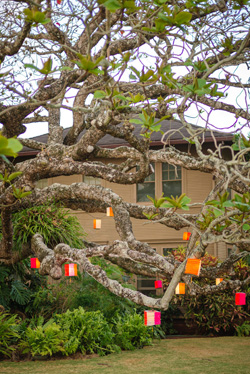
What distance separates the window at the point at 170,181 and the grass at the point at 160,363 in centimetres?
577

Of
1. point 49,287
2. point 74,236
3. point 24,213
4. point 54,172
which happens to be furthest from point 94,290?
point 54,172

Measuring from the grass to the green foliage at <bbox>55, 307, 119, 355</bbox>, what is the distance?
276 mm

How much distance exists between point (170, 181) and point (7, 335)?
26.8 ft

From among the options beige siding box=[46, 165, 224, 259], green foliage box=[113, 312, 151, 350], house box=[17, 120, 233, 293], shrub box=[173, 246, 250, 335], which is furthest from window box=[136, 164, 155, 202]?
green foliage box=[113, 312, 151, 350]

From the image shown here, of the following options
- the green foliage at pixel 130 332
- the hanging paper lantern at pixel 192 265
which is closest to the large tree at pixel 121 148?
the hanging paper lantern at pixel 192 265

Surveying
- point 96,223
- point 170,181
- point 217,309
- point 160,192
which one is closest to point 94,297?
point 96,223

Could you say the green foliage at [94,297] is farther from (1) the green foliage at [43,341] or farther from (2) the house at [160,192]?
(2) the house at [160,192]

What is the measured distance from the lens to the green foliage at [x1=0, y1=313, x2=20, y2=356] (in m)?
8.77

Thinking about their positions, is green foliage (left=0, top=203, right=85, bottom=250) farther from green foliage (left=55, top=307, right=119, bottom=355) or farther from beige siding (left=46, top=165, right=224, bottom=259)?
beige siding (left=46, top=165, right=224, bottom=259)

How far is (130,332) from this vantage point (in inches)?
404

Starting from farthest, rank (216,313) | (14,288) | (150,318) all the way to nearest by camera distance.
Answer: (216,313), (14,288), (150,318)

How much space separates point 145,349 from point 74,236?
131 inches

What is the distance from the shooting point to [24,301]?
383 inches

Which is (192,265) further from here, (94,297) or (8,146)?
(94,297)
